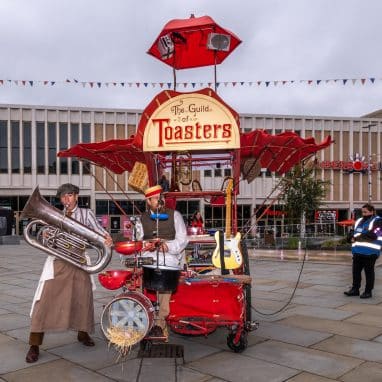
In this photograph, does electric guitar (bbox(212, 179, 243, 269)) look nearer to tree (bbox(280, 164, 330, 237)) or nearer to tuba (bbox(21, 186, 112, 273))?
tuba (bbox(21, 186, 112, 273))

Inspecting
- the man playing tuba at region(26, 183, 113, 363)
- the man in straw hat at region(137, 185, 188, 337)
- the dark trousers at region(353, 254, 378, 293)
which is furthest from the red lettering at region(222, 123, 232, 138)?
the dark trousers at region(353, 254, 378, 293)

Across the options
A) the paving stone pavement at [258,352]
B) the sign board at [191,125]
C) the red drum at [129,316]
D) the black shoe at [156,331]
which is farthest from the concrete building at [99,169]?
the red drum at [129,316]

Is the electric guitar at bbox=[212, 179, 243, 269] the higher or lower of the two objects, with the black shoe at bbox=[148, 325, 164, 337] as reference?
higher

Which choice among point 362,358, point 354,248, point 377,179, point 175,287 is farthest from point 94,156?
point 377,179

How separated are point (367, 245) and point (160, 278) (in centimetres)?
503

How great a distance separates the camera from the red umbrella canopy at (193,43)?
238 inches

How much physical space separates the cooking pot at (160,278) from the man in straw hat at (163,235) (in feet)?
0.80

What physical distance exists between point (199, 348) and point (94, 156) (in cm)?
314

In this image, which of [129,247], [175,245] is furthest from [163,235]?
[129,247]

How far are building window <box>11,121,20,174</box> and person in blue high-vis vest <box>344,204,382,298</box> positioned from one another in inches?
1413

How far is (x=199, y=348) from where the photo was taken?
206 inches

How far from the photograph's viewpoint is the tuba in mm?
4820

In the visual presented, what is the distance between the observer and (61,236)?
493 centimetres

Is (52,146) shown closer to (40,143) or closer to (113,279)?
(40,143)
